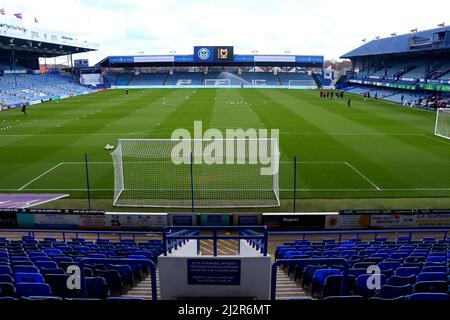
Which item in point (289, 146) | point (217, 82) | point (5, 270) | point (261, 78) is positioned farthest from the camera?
point (261, 78)

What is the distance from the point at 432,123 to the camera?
39531mm

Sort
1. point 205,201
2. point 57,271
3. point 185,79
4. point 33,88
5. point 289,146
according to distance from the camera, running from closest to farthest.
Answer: point 57,271 < point 205,201 < point 289,146 < point 33,88 < point 185,79

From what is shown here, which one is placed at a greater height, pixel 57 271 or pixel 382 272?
pixel 57 271

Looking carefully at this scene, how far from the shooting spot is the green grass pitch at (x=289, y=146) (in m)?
19.9

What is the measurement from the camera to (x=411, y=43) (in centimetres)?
6538

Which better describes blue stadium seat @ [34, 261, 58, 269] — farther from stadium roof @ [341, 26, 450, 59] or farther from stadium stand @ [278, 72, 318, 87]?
stadium stand @ [278, 72, 318, 87]

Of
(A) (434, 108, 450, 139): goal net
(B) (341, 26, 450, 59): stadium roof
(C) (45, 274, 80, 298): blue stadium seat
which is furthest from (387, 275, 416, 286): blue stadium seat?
(B) (341, 26, 450, 59): stadium roof

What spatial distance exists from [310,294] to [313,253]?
2.03 m

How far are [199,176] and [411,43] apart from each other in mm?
59037

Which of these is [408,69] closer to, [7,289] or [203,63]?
[203,63]

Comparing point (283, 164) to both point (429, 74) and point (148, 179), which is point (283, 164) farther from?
point (429, 74)

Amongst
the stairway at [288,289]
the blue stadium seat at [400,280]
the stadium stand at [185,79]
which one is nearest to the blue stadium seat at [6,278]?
the stairway at [288,289]

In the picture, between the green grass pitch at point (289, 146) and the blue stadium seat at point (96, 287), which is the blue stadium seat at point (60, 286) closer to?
the blue stadium seat at point (96, 287)

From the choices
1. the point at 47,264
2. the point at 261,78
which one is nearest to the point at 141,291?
the point at 47,264
